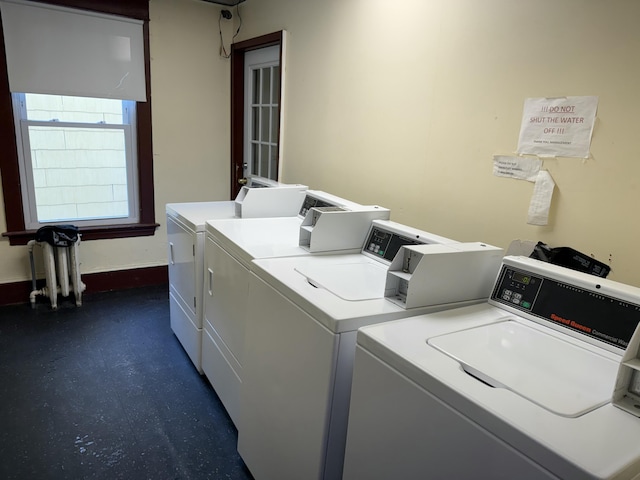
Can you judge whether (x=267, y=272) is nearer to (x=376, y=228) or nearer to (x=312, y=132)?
(x=376, y=228)

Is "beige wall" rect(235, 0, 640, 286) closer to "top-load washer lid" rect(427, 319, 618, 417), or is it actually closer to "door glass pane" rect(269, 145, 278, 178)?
"door glass pane" rect(269, 145, 278, 178)

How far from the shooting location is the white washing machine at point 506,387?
0.81m

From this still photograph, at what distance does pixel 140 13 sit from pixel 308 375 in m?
3.44

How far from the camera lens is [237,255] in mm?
1954

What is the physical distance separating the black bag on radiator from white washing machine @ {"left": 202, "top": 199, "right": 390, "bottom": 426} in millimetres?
1604

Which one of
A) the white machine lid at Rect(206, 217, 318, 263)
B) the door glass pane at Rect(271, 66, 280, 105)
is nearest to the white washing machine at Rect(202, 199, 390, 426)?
the white machine lid at Rect(206, 217, 318, 263)

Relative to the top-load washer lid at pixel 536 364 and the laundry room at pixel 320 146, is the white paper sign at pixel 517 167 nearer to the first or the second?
the laundry room at pixel 320 146

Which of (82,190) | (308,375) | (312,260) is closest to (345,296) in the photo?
(308,375)

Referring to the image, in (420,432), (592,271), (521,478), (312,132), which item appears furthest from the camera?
(312,132)

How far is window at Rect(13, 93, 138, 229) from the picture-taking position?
3377mm

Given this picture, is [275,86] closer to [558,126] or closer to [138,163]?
[138,163]

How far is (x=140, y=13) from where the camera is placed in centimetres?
354

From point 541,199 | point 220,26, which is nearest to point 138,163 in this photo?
point 220,26

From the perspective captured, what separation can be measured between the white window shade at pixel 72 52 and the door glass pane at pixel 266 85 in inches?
39.3
